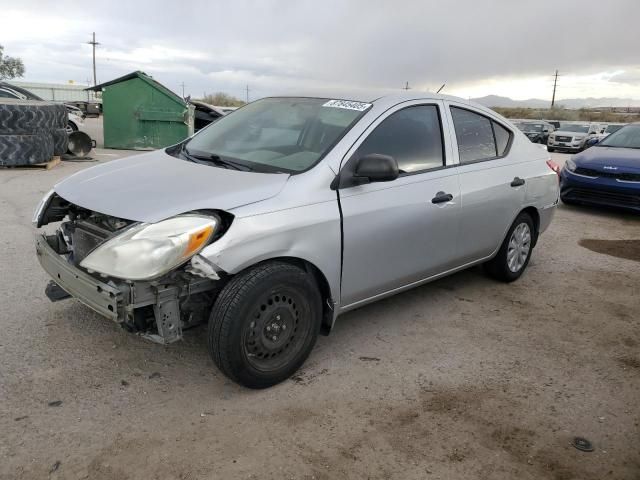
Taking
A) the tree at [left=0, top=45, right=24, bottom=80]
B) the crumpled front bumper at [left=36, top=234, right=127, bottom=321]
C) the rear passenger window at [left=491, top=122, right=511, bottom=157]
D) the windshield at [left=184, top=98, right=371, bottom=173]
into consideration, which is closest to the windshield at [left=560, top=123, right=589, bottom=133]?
the rear passenger window at [left=491, top=122, right=511, bottom=157]

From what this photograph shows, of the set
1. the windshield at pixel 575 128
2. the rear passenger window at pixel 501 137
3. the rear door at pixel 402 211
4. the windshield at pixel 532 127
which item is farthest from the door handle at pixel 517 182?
the windshield at pixel 532 127

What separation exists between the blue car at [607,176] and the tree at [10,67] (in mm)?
69554

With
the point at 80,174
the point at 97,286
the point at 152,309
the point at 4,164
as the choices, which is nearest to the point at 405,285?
the point at 152,309

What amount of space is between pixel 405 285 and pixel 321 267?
0.98 metres

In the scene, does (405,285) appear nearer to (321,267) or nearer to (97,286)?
(321,267)

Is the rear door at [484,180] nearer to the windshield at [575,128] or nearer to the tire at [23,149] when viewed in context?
the tire at [23,149]

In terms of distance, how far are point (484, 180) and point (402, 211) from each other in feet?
3.77

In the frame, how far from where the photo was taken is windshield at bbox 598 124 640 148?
372 inches

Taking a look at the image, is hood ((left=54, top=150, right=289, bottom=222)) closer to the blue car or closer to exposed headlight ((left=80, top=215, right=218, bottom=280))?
exposed headlight ((left=80, top=215, right=218, bottom=280))

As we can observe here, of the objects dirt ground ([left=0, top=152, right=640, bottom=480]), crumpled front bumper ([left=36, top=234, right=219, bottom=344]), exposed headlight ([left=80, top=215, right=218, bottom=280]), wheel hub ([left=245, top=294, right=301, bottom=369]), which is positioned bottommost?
dirt ground ([left=0, top=152, right=640, bottom=480])

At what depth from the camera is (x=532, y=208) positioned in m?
5.22

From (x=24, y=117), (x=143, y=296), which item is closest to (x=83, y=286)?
(x=143, y=296)

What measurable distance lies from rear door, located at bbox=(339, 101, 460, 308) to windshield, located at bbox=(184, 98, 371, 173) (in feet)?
0.75

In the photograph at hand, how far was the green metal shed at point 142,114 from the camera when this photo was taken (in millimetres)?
13531
